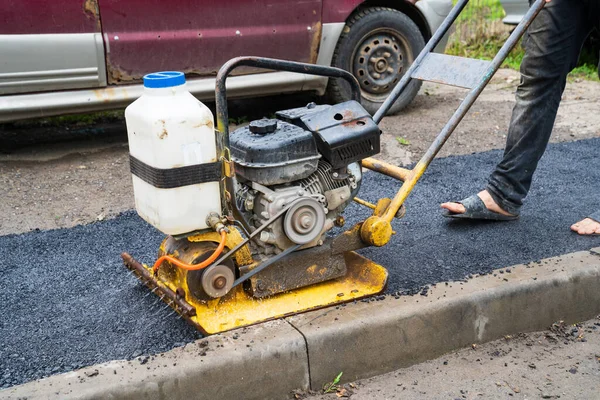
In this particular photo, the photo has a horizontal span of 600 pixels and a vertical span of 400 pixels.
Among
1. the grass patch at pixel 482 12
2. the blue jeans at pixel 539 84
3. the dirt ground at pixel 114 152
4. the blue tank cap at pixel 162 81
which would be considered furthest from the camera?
the grass patch at pixel 482 12

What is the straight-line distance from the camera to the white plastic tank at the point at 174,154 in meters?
2.56

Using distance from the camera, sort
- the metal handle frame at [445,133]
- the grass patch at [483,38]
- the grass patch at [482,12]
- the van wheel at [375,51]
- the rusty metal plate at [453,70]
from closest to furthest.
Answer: the metal handle frame at [445,133] → the rusty metal plate at [453,70] → the van wheel at [375,51] → the grass patch at [483,38] → the grass patch at [482,12]

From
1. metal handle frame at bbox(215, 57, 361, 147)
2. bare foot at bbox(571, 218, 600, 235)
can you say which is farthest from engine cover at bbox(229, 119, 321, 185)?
bare foot at bbox(571, 218, 600, 235)

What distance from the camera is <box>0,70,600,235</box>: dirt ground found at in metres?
4.41

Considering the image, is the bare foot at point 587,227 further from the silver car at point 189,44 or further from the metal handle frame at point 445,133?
the silver car at point 189,44

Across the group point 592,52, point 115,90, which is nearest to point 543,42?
point 115,90

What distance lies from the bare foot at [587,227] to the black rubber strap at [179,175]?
1988mm

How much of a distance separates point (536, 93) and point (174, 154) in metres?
2.01

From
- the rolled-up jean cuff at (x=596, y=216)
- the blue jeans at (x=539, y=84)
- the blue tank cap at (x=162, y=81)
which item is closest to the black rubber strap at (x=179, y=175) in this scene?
the blue tank cap at (x=162, y=81)

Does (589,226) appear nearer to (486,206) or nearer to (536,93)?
(486,206)

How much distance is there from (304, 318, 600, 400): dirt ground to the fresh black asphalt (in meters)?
0.37

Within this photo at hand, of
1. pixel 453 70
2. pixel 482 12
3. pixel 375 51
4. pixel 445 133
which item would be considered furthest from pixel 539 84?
pixel 482 12

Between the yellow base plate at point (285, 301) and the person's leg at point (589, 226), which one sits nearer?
the yellow base plate at point (285, 301)

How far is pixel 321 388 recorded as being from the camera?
9.09 ft
